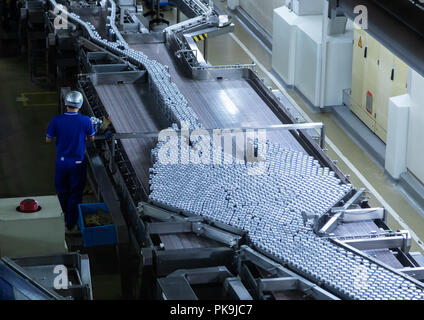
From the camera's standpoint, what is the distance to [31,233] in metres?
6.17

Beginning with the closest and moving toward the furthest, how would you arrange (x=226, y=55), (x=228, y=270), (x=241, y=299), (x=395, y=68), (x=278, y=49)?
(x=241, y=299)
(x=228, y=270)
(x=395, y=68)
(x=278, y=49)
(x=226, y=55)

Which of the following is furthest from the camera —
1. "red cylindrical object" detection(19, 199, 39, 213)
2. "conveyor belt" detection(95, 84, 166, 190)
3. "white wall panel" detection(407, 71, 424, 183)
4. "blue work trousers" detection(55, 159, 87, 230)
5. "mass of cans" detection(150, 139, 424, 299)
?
"white wall panel" detection(407, 71, 424, 183)

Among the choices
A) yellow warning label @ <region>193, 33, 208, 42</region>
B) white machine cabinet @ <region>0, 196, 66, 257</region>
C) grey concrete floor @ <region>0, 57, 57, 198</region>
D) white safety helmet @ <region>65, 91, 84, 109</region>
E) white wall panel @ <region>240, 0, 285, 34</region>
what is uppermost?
white safety helmet @ <region>65, 91, 84, 109</region>

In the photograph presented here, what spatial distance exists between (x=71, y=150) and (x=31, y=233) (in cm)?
184

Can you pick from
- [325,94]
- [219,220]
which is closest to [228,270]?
[219,220]

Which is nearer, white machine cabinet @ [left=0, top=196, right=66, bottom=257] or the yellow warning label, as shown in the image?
white machine cabinet @ [left=0, top=196, right=66, bottom=257]

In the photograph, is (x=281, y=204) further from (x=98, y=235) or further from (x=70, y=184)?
(x=70, y=184)

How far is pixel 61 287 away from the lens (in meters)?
5.17

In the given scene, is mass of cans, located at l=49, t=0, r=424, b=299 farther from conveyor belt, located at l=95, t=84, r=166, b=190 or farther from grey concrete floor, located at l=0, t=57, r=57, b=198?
grey concrete floor, located at l=0, t=57, r=57, b=198

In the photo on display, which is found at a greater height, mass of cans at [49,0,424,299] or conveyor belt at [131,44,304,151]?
mass of cans at [49,0,424,299]

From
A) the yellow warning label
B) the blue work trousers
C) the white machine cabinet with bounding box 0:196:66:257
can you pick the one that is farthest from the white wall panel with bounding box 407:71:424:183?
the white machine cabinet with bounding box 0:196:66:257

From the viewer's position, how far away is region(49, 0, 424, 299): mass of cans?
5.30 metres

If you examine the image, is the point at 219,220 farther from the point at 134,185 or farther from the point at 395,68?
the point at 395,68

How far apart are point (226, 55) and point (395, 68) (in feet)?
15.1
